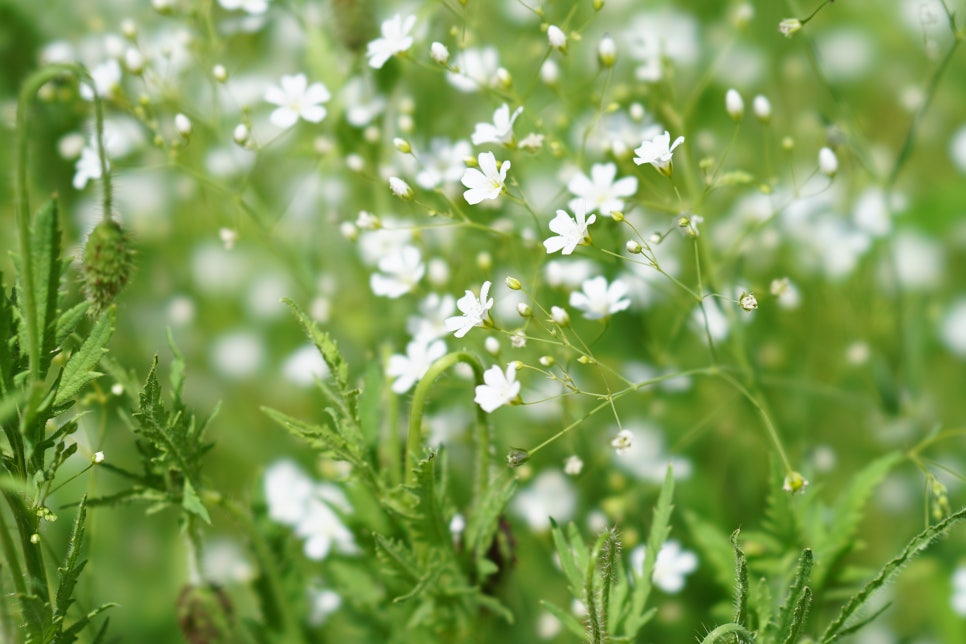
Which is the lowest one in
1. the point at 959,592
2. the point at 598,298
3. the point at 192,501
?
the point at 192,501

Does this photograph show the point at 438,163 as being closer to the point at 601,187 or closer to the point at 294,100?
the point at 294,100

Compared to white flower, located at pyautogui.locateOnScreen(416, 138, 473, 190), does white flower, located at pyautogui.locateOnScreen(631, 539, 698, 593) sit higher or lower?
lower

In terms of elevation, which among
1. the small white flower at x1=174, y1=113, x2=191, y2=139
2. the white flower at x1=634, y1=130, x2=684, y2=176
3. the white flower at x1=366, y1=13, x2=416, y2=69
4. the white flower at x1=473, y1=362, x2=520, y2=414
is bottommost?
the white flower at x1=473, y1=362, x2=520, y2=414

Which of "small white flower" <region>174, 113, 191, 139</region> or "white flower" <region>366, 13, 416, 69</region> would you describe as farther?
"small white flower" <region>174, 113, 191, 139</region>

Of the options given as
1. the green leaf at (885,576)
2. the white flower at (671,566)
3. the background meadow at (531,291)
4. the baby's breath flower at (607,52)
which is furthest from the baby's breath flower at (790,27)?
the white flower at (671,566)

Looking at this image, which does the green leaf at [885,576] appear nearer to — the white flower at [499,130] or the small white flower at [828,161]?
the small white flower at [828,161]

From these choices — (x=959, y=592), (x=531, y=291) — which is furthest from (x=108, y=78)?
(x=959, y=592)

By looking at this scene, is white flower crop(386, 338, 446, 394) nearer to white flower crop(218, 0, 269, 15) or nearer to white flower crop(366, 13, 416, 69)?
white flower crop(366, 13, 416, 69)

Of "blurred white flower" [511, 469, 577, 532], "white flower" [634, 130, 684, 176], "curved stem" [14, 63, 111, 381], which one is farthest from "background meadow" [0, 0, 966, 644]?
"curved stem" [14, 63, 111, 381]
